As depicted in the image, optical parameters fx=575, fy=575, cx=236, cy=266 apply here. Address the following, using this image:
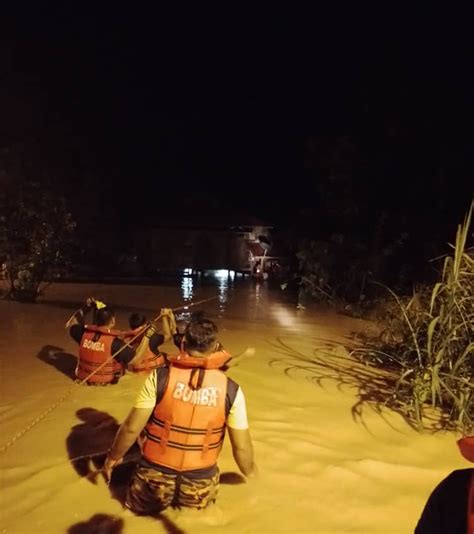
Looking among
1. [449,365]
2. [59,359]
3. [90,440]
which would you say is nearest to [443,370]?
[449,365]

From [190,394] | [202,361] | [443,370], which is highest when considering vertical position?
[202,361]

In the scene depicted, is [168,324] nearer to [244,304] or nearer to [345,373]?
[345,373]

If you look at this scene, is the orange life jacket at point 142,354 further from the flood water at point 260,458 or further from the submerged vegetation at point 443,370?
the submerged vegetation at point 443,370

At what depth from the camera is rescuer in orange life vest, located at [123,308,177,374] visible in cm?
682

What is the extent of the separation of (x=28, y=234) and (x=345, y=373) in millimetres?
11232

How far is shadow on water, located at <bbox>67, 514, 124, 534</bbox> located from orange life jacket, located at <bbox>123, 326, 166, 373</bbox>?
119 inches

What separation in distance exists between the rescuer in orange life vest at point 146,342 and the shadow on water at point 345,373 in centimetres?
189

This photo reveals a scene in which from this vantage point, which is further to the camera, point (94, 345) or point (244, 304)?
point (244, 304)

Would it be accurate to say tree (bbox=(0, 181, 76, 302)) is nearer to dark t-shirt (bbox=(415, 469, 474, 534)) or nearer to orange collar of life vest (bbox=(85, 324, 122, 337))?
orange collar of life vest (bbox=(85, 324, 122, 337))

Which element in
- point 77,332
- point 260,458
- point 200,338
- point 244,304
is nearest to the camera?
point 200,338

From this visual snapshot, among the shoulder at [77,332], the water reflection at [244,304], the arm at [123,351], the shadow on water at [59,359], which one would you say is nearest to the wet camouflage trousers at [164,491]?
the arm at [123,351]

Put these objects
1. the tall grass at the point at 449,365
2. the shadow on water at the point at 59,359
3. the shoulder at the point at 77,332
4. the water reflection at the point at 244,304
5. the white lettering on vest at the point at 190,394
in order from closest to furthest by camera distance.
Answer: the white lettering on vest at the point at 190,394 → the tall grass at the point at 449,365 → the shoulder at the point at 77,332 → the shadow on water at the point at 59,359 → the water reflection at the point at 244,304

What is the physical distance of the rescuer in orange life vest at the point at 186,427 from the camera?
348cm

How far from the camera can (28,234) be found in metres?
16.2
